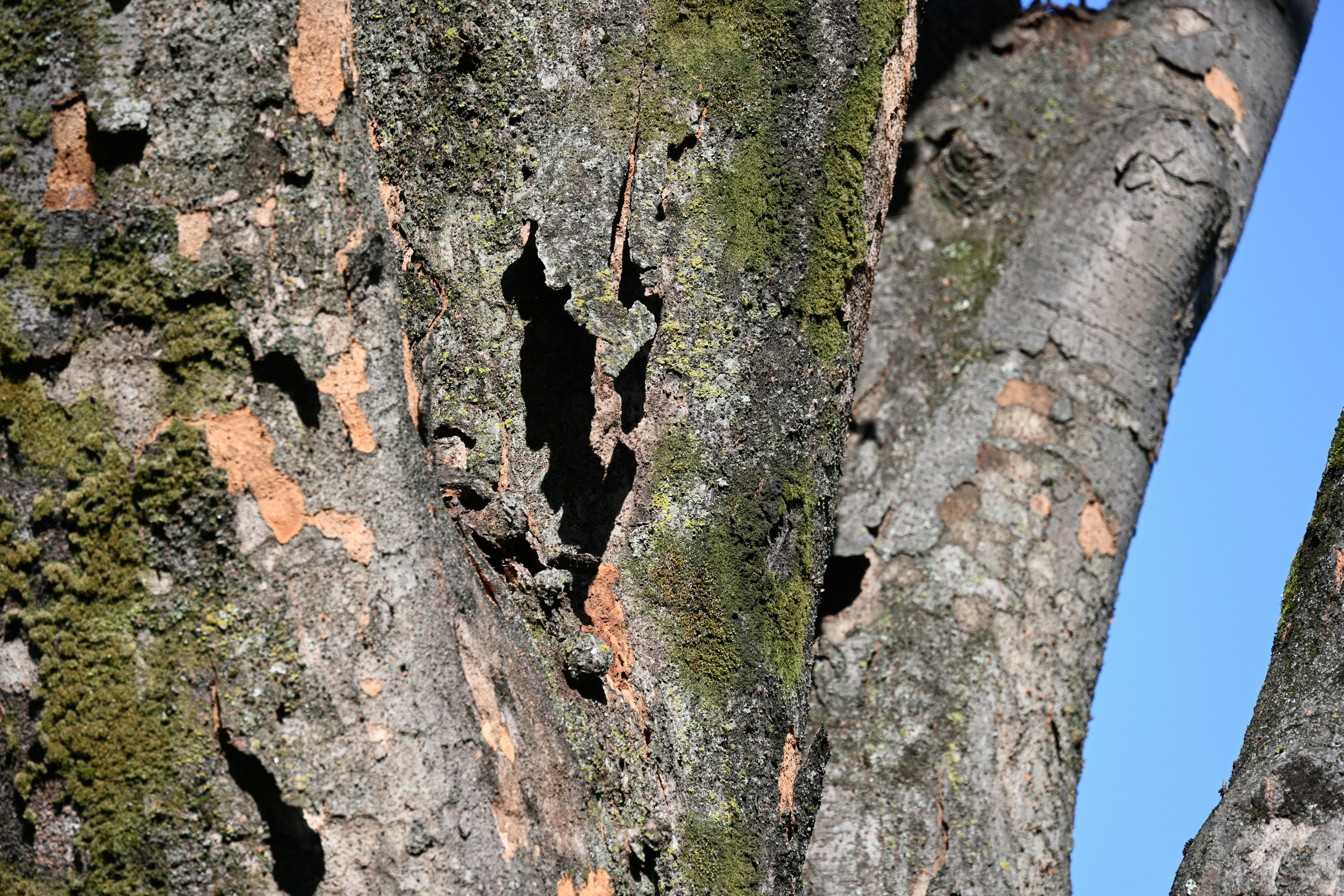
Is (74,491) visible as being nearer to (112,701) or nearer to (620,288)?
(112,701)

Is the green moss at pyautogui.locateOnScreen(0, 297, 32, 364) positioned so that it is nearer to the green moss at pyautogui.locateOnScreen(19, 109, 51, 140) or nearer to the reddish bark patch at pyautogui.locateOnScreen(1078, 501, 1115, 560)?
the green moss at pyautogui.locateOnScreen(19, 109, 51, 140)

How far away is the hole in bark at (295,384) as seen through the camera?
1157mm

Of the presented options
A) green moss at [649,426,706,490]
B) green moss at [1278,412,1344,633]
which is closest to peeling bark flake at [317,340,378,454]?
green moss at [649,426,706,490]

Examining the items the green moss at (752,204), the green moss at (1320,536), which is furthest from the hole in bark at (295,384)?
the green moss at (1320,536)

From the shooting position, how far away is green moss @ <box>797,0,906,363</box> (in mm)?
1643

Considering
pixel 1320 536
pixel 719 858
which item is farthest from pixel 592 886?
pixel 1320 536

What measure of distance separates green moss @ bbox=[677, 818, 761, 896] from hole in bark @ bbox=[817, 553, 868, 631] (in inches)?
29.5

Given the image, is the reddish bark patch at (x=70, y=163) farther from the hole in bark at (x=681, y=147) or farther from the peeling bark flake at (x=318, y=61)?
the hole in bark at (x=681, y=147)

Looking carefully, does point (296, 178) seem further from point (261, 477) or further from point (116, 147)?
point (261, 477)

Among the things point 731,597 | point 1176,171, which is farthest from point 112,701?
point 1176,171

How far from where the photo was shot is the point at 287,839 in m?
1.11

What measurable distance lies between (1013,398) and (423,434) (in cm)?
145

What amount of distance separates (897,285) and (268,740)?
1.93 m

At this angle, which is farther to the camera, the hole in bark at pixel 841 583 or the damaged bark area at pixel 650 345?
the hole in bark at pixel 841 583
